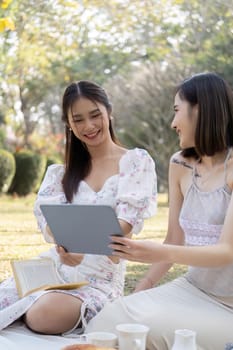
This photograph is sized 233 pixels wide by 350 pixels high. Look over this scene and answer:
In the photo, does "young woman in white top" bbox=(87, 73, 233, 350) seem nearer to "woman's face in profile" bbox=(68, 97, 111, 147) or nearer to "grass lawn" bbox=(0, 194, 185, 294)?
"woman's face in profile" bbox=(68, 97, 111, 147)

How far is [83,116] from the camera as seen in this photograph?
131 inches

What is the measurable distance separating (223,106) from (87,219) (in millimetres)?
704

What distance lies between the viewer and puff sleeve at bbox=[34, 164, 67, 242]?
11.2 feet

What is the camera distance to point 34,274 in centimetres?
333

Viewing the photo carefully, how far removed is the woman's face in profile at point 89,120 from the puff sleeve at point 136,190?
179 mm

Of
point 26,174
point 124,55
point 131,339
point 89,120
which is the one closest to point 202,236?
point 131,339

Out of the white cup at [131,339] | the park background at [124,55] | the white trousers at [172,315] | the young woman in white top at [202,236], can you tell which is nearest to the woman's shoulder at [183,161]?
the young woman in white top at [202,236]

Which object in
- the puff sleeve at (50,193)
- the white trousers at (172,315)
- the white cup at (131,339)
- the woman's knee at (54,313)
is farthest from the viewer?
the puff sleeve at (50,193)

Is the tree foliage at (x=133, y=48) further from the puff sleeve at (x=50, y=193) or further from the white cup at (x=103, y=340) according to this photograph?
the white cup at (x=103, y=340)

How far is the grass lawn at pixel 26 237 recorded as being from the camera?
18.6 feet

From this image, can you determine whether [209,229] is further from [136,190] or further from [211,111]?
[136,190]

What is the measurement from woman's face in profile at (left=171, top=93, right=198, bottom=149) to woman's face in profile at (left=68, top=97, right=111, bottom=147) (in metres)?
0.64

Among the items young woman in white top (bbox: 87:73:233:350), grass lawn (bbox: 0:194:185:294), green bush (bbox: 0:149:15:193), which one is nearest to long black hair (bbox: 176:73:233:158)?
young woman in white top (bbox: 87:73:233:350)

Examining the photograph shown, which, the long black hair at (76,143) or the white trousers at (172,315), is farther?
the long black hair at (76,143)
